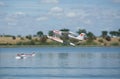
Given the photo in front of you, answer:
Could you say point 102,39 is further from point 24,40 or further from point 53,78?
point 53,78

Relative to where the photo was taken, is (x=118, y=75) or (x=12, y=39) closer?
(x=118, y=75)

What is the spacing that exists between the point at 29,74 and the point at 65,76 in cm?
267

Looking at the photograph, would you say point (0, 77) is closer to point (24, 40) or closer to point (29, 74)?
point (29, 74)

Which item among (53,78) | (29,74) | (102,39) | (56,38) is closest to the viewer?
(53,78)

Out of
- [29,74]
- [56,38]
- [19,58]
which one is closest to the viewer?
[29,74]

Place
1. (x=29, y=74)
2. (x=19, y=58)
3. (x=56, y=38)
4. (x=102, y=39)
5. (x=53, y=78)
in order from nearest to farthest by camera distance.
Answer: (x=53, y=78) < (x=29, y=74) < (x=19, y=58) < (x=102, y=39) < (x=56, y=38)

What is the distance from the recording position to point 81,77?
29469 millimetres

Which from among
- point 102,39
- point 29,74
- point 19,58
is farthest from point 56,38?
point 29,74

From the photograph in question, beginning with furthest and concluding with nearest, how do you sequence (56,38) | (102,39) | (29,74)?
(56,38)
(102,39)
(29,74)

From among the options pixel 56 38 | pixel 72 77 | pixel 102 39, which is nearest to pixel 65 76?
pixel 72 77

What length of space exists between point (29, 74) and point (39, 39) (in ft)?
196

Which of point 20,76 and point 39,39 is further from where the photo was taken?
point 39,39

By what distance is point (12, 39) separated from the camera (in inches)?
3462

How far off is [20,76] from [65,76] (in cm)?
257
